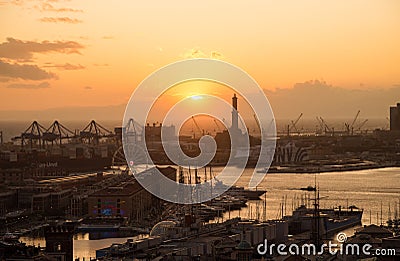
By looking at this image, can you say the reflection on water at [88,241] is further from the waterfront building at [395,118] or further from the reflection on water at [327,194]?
the waterfront building at [395,118]

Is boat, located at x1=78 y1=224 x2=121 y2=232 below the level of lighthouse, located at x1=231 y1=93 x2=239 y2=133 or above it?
below

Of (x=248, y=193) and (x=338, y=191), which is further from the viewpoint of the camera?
(x=338, y=191)

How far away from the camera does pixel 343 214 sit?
12.5 meters

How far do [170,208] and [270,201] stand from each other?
251 cm

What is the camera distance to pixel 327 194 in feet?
56.7

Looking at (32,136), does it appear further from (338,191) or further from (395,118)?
(395,118)

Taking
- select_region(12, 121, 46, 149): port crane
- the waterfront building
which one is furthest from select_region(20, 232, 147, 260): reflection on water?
the waterfront building

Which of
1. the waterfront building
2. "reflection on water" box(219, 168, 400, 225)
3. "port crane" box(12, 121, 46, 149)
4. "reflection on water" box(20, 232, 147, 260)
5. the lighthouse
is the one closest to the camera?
"reflection on water" box(20, 232, 147, 260)

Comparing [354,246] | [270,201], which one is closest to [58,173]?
[270,201]

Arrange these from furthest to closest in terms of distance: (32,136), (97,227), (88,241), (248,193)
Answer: (32,136), (248,193), (97,227), (88,241)

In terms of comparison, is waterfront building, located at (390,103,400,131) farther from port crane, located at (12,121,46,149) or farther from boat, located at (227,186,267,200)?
boat, located at (227,186,267,200)

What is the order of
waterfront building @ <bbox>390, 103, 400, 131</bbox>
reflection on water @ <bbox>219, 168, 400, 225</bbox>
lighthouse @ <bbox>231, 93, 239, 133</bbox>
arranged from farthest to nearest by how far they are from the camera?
waterfront building @ <bbox>390, 103, 400, 131</bbox> → lighthouse @ <bbox>231, 93, 239, 133</bbox> → reflection on water @ <bbox>219, 168, 400, 225</bbox>

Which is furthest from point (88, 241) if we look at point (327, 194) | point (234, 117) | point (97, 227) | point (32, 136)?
point (234, 117)

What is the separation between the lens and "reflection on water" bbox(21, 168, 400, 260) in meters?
10.8
